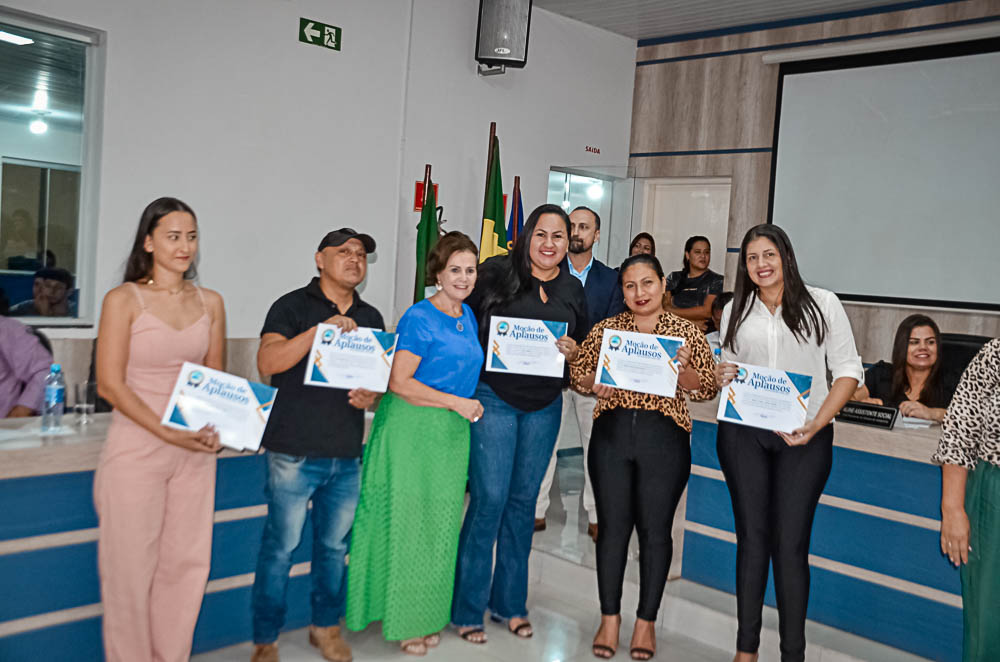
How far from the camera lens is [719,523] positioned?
12.0ft

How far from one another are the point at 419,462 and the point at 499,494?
0.36 meters

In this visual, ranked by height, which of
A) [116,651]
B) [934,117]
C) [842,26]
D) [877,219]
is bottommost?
[116,651]

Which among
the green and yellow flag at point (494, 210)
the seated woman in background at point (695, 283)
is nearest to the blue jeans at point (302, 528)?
the green and yellow flag at point (494, 210)

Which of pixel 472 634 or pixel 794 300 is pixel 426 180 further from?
pixel 794 300

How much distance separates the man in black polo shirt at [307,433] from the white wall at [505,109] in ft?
11.2

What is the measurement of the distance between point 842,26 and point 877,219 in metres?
1.61

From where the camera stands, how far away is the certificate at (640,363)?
9.50 ft

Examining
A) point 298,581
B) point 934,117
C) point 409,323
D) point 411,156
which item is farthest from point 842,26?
point 298,581

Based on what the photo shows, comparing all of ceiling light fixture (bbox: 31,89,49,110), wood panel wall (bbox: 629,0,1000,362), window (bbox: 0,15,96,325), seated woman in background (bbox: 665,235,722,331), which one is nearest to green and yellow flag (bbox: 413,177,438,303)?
seated woman in background (bbox: 665,235,722,331)

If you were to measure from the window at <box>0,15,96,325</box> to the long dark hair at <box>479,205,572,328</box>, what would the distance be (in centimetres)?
279

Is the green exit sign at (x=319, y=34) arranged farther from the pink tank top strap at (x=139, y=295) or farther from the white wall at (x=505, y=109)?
the pink tank top strap at (x=139, y=295)

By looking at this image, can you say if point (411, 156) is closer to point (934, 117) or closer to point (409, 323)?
point (409, 323)

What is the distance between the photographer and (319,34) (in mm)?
5551

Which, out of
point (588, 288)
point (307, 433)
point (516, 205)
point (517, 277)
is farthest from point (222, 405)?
point (516, 205)
